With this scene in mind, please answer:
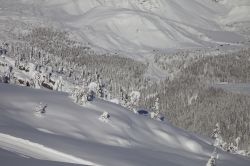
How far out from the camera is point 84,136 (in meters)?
77.0

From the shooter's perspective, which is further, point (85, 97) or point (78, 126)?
point (85, 97)

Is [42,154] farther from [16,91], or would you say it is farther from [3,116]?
[16,91]

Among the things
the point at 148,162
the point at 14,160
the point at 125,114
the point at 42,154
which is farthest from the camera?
the point at 125,114

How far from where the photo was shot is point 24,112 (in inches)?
3059

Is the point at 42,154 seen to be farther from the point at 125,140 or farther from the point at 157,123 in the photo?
the point at 157,123

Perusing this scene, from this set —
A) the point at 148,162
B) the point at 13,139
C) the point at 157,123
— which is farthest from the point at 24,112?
the point at 157,123

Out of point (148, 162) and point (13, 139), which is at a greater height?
point (148, 162)

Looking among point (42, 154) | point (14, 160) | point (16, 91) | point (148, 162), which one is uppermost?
point (16, 91)

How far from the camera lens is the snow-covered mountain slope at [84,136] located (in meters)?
50.7

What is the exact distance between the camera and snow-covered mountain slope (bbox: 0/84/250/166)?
50719mm

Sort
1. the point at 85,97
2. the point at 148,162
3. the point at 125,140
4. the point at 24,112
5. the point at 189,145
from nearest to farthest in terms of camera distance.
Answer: the point at 148,162, the point at 24,112, the point at 125,140, the point at 85,97, the point at 189,145

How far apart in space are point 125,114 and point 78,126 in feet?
69.1

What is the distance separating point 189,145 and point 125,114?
15348mm

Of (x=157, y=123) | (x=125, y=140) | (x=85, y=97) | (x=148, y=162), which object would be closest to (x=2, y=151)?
(x=148, y=162)
